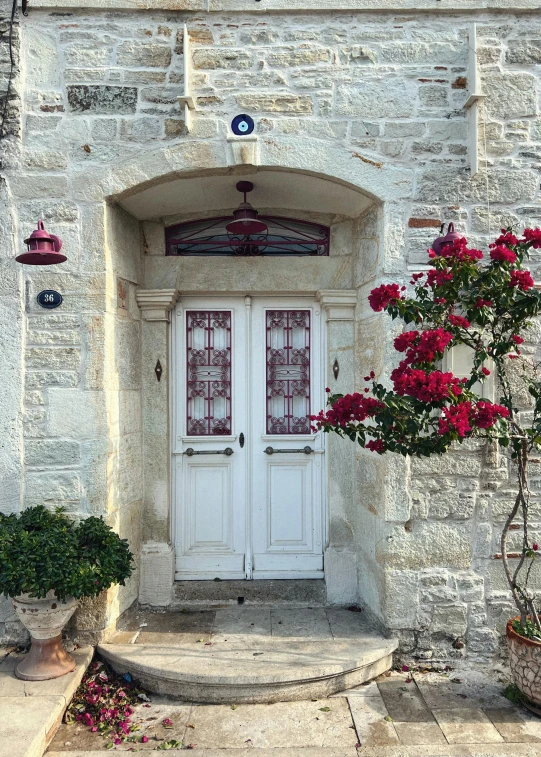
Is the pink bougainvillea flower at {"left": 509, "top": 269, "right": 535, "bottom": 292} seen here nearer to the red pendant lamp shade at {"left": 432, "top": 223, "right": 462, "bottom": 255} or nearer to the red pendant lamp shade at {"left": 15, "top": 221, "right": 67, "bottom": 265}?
the red pendant lamp shade at {"left": 432, "top": 223, "right": 462, "bottom": 255}

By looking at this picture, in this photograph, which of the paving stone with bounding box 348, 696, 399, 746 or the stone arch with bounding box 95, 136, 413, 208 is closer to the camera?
the paving stone with bounding box 348, 696, 399, 746

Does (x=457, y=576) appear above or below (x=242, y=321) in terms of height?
below

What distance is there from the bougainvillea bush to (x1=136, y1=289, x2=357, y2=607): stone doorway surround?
981 millimetres

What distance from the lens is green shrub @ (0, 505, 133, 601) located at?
3.36 metres

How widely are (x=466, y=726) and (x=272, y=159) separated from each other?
11.0 feet

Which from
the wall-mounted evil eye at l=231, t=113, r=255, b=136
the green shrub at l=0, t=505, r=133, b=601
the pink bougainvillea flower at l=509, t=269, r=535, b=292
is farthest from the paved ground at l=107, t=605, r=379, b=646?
the wall-mounted evil eye at l=231, t=113, r=255, b=136

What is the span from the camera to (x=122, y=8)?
3.86 metres

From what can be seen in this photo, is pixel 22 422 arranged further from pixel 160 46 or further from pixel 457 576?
pixel 457 576

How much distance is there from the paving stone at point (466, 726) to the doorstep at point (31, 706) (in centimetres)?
197

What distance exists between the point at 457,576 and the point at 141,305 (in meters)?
2.78

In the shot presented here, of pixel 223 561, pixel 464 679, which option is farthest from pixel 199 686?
pixel 464 679

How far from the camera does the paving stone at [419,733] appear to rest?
310 centimetres

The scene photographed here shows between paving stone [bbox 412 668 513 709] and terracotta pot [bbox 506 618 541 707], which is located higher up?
terracotta pot [bbox 506 618 541 707]

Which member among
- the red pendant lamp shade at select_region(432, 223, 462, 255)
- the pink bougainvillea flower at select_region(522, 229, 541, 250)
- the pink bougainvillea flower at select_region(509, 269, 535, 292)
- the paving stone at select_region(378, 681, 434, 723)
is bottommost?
the paving stone at select_region(378, 681, 434, 723)
